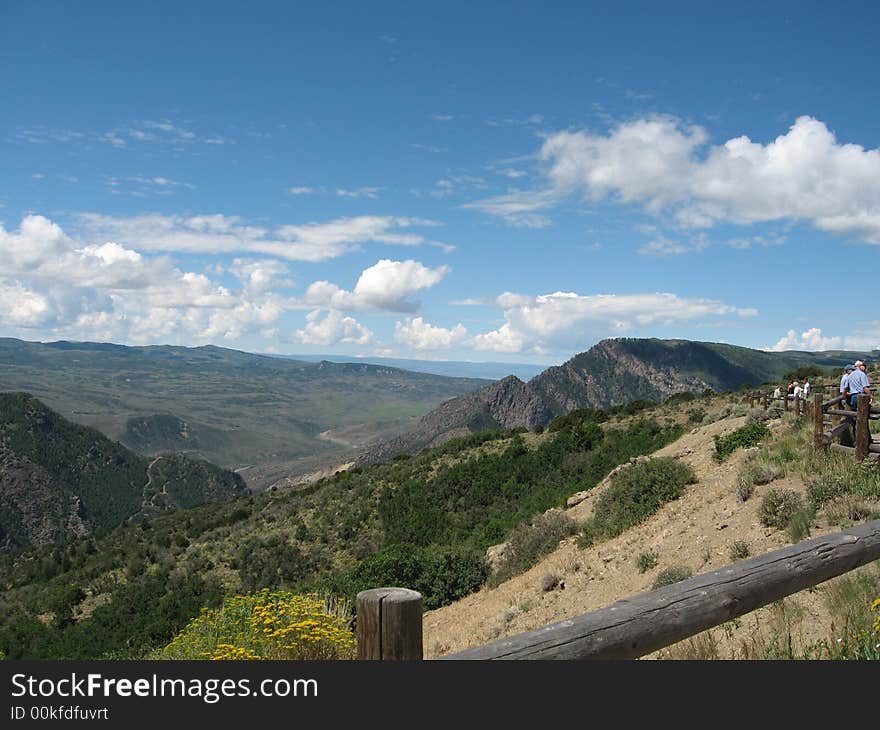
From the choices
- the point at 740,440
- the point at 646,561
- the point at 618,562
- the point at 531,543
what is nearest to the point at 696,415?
the point at 740,440

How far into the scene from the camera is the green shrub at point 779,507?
1065 centimetres

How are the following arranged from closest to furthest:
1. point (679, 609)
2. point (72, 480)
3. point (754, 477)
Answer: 1. point (679, 609)
2. point (754, 477)
3. point (72, 480)

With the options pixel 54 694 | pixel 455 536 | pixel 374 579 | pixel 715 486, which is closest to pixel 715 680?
pixel 54 694

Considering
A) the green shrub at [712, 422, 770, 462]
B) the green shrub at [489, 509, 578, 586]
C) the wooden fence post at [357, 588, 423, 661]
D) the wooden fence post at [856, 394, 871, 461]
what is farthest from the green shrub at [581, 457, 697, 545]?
the wooden fence post at [357, 588, 423, 661]

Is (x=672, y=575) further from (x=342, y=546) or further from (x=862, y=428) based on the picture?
(x=342, y=546)

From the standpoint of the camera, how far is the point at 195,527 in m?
38.5

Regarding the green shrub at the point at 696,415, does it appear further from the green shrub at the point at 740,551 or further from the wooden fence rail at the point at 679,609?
the wooden fence rail at the point at 679,609

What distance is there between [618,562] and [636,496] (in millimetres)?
4058

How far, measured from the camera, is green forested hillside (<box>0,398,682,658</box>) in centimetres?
1928

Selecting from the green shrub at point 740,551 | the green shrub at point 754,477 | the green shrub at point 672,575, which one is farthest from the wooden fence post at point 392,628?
the green shrub at point 754,477

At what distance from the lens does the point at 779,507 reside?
10.9 metres

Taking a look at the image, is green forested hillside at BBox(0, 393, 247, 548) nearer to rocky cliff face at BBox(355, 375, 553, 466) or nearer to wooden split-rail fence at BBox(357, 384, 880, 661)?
rocky cliff face at BBox(355, 375, 553, 466)

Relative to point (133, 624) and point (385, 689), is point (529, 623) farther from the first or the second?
point (133, 624)

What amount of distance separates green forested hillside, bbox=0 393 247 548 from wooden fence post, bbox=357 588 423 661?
12346 centimetres
